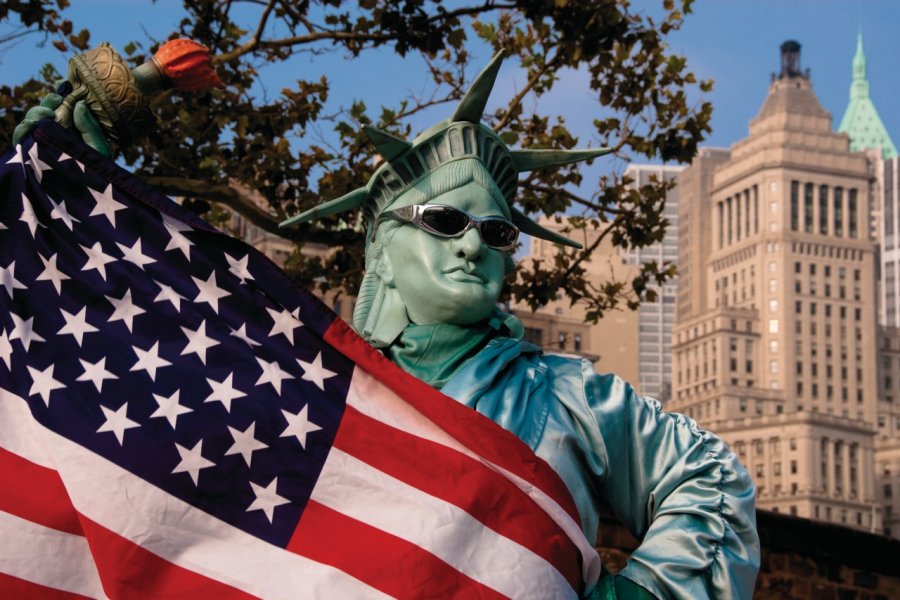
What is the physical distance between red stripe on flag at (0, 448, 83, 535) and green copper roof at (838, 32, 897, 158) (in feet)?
624

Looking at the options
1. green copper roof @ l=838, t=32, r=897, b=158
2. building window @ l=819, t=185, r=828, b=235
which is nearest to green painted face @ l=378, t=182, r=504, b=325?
building window @ l=819, t=185, r=828, b=235

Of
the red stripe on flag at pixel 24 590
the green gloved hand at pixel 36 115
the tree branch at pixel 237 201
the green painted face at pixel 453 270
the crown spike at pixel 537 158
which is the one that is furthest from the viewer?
the tree branch at pixel 237 201

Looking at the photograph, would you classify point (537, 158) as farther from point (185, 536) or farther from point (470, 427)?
point (185, 536)

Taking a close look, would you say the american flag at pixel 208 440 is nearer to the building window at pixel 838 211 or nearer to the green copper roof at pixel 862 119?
the building window at pixel 838 211

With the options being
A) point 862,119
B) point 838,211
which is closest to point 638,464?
point 838,211

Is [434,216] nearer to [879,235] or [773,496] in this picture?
[773,496]

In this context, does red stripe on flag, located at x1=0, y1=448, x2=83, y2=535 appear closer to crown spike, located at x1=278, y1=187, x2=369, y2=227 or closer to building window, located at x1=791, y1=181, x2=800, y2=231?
crown spike, located at x1=278, y1=187, x2=369, y2=227

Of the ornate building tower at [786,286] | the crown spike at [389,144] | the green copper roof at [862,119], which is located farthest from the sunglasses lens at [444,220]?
the green copper roof at [862,119]

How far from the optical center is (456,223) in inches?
188

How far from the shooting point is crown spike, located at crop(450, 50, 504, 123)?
15.8 ft

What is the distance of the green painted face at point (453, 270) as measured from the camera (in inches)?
186

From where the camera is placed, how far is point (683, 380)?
141000 millimetres

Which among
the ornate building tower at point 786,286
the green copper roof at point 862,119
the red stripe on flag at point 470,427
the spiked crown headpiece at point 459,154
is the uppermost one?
the green copper roof at point 862,119

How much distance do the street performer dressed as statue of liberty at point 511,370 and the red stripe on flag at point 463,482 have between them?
213 millimetres
